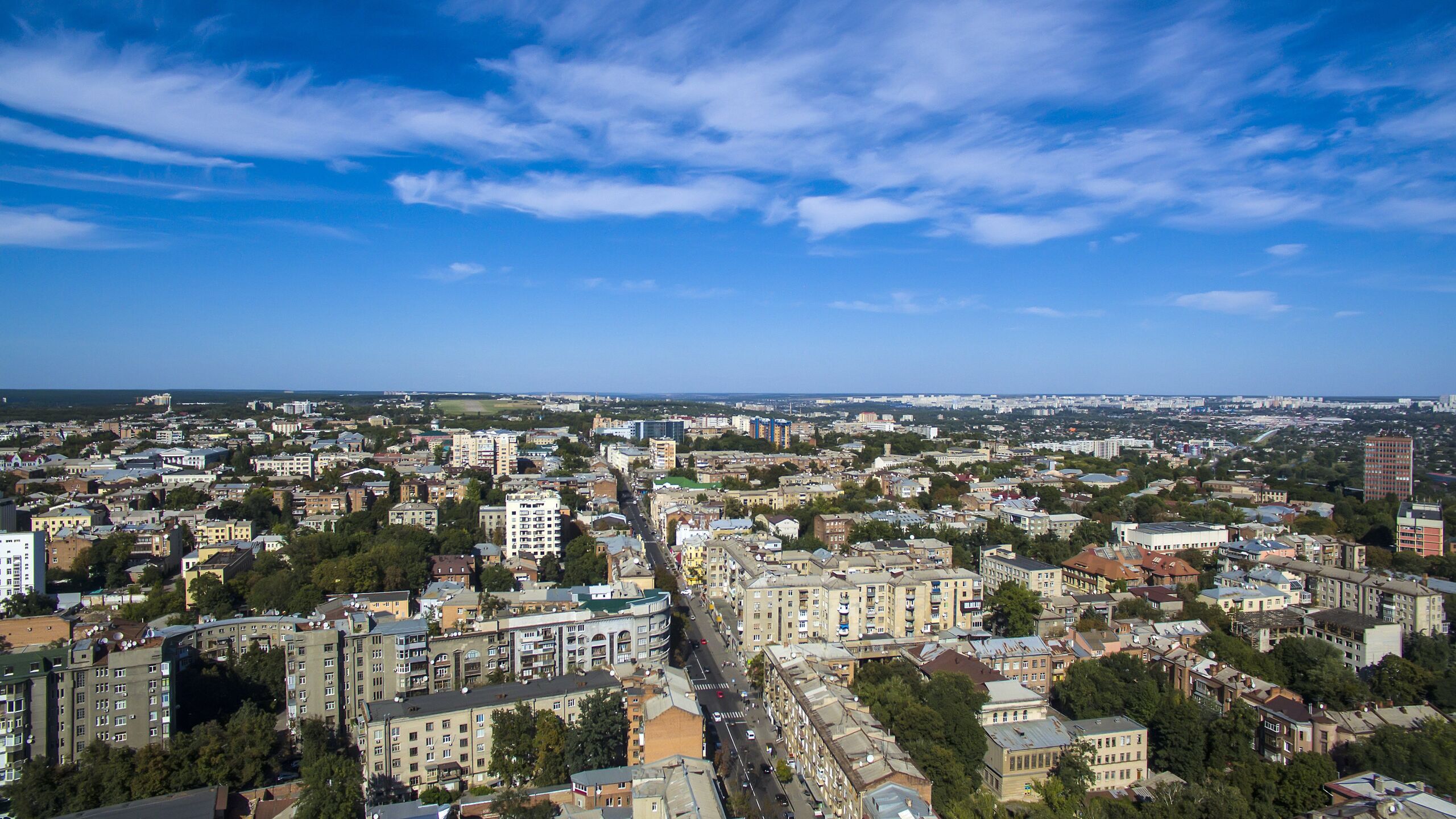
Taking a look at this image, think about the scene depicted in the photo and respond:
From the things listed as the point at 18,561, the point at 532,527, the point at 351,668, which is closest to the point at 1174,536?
the point at 532,527

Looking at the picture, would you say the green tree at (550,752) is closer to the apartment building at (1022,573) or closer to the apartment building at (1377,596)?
the apartment building at (1022,573)

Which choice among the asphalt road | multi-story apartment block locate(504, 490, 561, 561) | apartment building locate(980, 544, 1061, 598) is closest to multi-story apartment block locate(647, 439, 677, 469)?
multi-story apartment block locate(504, 490, 561, 561)

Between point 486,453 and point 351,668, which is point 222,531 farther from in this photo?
point 486,453

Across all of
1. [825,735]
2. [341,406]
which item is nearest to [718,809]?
[825,735]

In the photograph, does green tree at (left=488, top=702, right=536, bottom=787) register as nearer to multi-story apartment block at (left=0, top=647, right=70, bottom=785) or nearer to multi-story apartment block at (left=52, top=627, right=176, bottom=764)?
multi-story apartment block at (left=52, top=627, right=176, bottom=764)

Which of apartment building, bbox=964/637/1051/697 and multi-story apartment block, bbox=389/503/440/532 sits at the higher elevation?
multi-story apartment block, bbox=389/503/440/532

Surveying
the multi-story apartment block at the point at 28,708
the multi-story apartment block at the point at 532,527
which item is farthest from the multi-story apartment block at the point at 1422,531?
the multi-story apartment block at the point at 28,708
